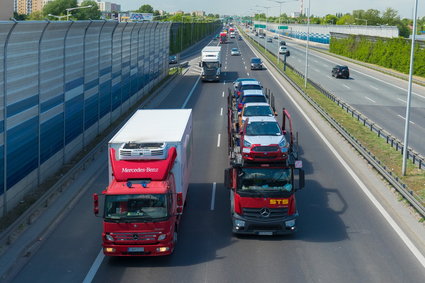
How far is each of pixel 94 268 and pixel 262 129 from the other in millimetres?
9663

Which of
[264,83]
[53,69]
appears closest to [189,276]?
[53,69]

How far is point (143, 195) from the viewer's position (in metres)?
13.9

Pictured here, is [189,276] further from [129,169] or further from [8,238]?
[8,238]

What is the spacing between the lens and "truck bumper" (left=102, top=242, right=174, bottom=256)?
45.1ft

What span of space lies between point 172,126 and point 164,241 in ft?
16.7

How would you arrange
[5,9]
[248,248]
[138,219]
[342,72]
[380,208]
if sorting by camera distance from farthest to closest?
[342,72]
[5,9]
[380,208]
[248,248]
[138,219]

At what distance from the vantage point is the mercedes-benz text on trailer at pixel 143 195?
13695 millimetres

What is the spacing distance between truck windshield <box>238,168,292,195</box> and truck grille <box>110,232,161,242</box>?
127 inches

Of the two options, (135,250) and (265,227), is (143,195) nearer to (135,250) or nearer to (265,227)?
(135,250)

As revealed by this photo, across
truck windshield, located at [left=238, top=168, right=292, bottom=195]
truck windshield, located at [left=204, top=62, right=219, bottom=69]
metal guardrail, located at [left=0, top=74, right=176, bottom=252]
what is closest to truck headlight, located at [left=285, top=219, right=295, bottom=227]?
truck windshield, located at [left=238, top=168, right=292, bottom=195]

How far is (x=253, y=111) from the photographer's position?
27.2 meters

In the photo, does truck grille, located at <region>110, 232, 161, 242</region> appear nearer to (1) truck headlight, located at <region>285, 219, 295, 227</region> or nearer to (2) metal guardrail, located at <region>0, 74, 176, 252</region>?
(2) metal guardrail, located at <region>0, 74, 176, 252</region>

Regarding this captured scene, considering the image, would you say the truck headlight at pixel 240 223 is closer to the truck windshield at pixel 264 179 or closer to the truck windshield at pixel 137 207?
the truck windshield at pixel 264 179

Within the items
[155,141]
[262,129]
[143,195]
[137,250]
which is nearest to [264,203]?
[155,141]
